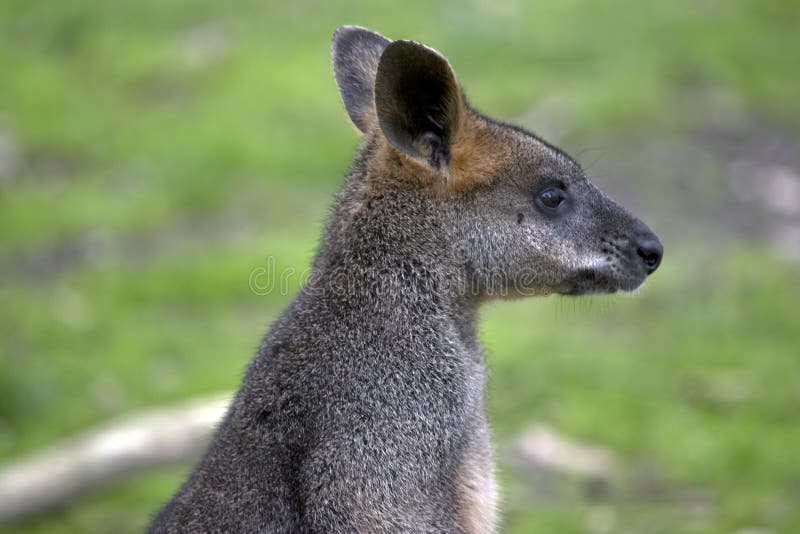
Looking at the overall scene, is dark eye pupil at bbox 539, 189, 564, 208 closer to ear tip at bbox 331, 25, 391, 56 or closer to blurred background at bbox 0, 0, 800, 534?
ear tip at bbox 331, 25, 391, 56

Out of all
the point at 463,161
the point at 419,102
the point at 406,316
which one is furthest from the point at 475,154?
the point at 406,316

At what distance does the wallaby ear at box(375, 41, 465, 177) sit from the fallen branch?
217 centimetres

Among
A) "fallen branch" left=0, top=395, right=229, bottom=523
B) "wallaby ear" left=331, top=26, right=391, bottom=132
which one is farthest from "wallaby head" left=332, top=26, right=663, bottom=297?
"fallen branch" left=0, top=395, right=229, bottom=523

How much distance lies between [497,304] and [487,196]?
2.37 ft

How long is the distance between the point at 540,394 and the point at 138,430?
7.75ft

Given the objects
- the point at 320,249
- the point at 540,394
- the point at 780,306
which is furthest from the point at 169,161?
the point at 320,249

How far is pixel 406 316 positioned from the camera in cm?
407

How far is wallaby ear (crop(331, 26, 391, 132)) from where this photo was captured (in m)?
4.65

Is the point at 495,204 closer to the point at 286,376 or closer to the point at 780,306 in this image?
the point at 286,376

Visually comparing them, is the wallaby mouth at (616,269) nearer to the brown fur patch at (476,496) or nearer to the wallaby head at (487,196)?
the wallaby head at (487,196)

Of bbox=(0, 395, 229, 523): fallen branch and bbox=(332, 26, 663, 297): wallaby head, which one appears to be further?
bbox=(0, 395, 229, 523): fallen branch

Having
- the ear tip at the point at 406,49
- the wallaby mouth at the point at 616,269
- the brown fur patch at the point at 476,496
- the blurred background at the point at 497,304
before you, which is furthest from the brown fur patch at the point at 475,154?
the blurred background at the point at 497,304

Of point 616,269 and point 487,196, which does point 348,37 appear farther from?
point 616,269

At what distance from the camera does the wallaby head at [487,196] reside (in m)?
4.13
